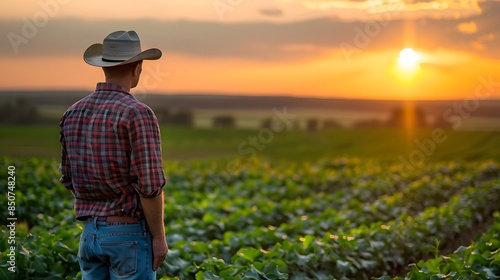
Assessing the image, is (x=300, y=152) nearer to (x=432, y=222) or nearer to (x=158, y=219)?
(x=432, y=222)

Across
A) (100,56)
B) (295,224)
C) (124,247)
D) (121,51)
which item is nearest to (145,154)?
(124,247)

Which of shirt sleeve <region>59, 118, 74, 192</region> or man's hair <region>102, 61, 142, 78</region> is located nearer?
man's hair <region>102, 61, 142, 78</region>

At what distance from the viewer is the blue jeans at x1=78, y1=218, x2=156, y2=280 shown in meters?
3.60

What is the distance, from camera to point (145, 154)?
11.5 feet

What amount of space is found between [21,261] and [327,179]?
863 cm

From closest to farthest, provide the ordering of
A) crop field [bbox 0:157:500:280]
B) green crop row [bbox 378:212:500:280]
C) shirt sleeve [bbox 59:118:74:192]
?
1. shirt sleeve [bbox 59:118:74:192]
2. green crop row [bbox 378:212:500:280]
3. crop field [bbox 0:157:500:280]

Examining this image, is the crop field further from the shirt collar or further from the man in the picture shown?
the shirt collar

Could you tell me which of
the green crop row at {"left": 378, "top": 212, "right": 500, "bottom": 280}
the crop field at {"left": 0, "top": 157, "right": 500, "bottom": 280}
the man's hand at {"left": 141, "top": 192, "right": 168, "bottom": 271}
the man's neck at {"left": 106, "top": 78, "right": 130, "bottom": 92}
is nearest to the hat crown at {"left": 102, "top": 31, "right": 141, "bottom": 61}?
the man's neck at {"left": 106, "top": 78, "right": 130, "bottom": 92}

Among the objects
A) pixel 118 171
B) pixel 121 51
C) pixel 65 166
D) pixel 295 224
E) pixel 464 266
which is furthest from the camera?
pixel 295 224

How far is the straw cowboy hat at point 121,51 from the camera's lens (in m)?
3.67

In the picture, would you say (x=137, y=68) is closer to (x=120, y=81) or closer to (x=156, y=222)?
(x=120, y=81)

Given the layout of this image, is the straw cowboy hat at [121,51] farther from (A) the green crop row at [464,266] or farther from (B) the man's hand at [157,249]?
(A) the green crop row at [464,266]

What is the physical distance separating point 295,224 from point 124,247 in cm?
486

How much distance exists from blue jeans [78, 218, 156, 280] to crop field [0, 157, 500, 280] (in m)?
1.46
